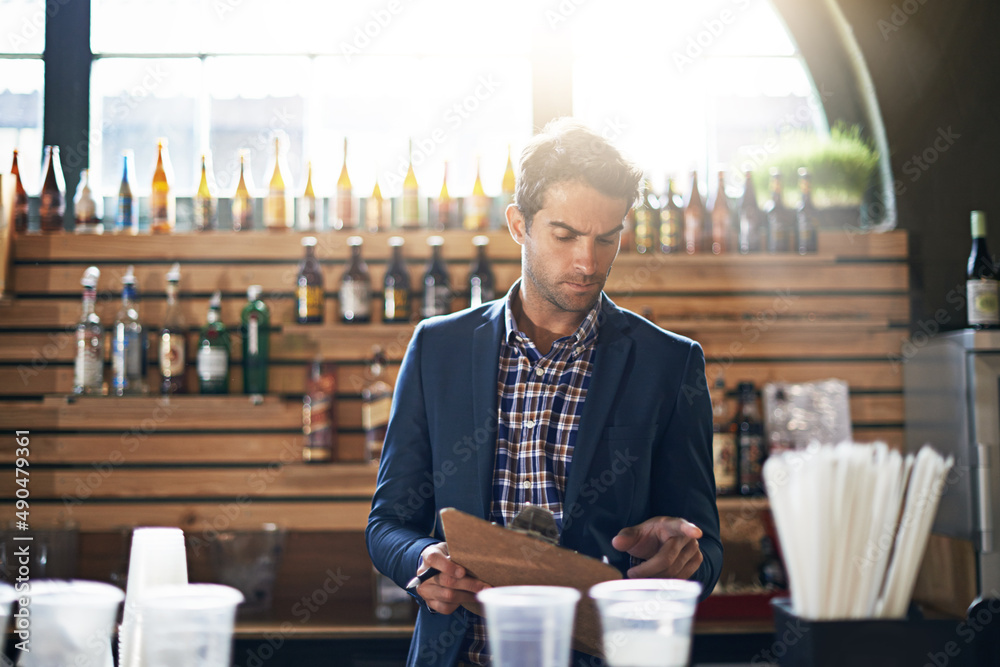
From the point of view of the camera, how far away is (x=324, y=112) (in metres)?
3.52

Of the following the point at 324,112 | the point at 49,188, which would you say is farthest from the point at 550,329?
the point at 49,188

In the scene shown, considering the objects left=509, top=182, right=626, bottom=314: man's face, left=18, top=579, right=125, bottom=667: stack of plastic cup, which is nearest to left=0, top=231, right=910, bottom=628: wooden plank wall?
left=509, top=182, right=626, bottom=314: man's face

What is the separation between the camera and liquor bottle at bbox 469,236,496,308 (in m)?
3.03

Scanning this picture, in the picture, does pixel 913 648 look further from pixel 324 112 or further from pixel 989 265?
pixel 324 112

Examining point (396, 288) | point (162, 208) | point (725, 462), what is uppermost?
point (162, 208)

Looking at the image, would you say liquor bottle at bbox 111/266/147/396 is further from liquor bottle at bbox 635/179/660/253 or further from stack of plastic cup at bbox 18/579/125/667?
stack of plastic cup at bbox 18/579/125/667

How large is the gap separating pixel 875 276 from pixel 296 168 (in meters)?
2.34

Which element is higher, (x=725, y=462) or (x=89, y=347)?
(x=89, y=347)

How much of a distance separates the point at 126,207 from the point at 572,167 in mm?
2392

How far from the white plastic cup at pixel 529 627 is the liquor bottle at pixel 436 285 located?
2.22 metres

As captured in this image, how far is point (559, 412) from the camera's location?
1.48 metres

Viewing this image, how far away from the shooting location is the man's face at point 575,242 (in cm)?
140

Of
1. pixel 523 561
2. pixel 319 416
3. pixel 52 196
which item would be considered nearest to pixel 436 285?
pixel 319 416

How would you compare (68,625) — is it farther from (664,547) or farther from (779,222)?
(779,222)
